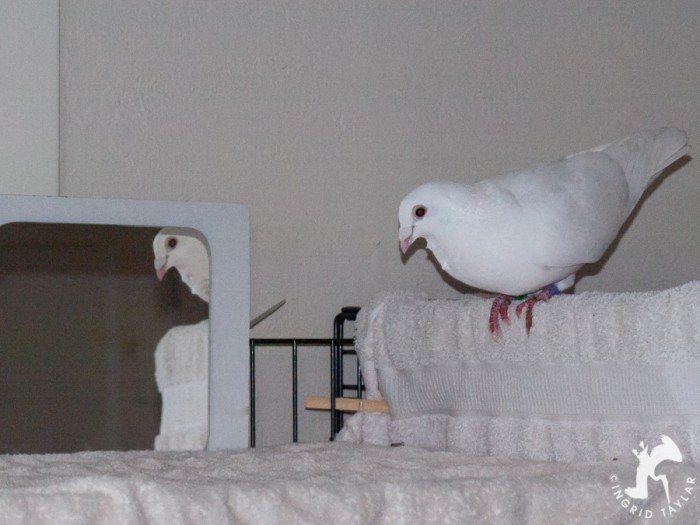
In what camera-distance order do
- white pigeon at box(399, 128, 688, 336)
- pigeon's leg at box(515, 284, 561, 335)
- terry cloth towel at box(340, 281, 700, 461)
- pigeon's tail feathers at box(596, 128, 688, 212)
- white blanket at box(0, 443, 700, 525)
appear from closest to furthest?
white blanket at box(0, 443, 700, 525)
terry cloth towel at box(340, 281, 700, 461)
pigeon's leg at box(515, 284, 561, 335)
white pigeon at box(399, 128, 688, 336)
pigeon's tail feathers at box(596, 128, 688, 212)

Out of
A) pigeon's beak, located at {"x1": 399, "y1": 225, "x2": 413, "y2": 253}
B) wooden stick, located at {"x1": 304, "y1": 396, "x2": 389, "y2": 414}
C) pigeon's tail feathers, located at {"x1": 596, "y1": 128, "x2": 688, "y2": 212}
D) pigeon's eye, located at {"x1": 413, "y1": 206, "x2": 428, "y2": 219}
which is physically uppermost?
pigeon's tail feathers, located at {"x1": 596, "y1": 128, "x2": 688, "y2": 212}

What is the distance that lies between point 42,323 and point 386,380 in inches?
18.8

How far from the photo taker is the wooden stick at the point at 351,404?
1420 mm

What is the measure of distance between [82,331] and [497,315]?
54 centimetres

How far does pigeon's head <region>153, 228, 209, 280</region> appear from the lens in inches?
52.7

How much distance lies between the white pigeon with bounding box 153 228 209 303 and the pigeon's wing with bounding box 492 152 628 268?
415 millimetres

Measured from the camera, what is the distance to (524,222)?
126cm

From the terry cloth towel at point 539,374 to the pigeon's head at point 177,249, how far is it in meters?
0.27

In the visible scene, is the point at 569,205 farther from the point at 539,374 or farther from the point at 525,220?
the point at 539,374

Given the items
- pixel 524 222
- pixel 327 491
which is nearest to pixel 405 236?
pixel 524 222

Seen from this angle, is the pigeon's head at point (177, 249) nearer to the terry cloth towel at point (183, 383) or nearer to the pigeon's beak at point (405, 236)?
the terry cloth towel at point (183, 383)

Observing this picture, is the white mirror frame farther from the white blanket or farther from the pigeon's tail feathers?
the pigeon's tail feathers

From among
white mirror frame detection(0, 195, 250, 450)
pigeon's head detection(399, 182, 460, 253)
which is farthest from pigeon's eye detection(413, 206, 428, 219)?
white mirror frame detection(0, 195, 250, 450)

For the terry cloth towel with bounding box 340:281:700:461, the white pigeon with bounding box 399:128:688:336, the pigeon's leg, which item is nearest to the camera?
the terry cloth towel with bounding box 340:281:700:461
